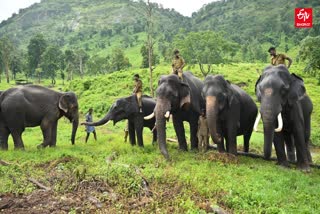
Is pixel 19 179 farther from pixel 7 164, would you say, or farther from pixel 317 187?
pixel 317 187

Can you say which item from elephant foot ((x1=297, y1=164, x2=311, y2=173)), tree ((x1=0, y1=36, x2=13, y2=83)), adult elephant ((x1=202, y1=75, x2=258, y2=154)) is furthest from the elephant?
tree ((x1=0, y1=36, x2=13, y2=83))

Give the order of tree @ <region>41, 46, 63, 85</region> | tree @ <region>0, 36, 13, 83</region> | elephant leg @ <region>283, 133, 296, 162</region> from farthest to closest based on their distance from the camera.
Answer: tree @ <region>41, 46, 63, 85</region>
tree @ <region>0, 36, 13, 83</region>
elephant leg @ <region>283, 133, 296, 162</region>

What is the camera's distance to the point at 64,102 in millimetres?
14188

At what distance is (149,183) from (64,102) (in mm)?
7102

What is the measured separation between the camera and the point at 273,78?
31.8ft

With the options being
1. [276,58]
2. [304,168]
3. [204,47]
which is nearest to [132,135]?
[276,58]

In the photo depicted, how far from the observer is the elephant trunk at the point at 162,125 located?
10547 mm

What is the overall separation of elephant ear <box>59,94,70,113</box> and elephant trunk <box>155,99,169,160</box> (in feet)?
15.5

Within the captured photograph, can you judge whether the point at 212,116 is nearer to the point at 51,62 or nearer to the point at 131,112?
the point at 131,112

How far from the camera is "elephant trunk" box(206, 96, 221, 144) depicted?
10078 mm

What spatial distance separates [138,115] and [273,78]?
5084 millimetres

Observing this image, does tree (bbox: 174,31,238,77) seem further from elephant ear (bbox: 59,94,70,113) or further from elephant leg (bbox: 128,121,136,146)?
elephant leg (bbox: 128,121,136,146)

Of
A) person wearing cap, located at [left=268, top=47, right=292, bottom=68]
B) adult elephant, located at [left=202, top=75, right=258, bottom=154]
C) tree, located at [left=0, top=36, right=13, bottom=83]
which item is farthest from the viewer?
tree, located at [left=0, top=36, right=13, bottom=83]

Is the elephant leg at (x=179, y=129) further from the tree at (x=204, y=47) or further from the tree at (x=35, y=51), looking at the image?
the tree at (x=35, y=51)
